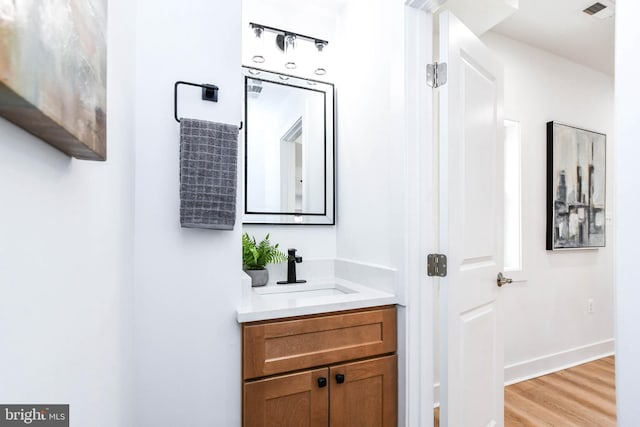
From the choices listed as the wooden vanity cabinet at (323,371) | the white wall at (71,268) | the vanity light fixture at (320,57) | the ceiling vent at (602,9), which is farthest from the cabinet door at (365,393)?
the ceiling vent at (602,9)

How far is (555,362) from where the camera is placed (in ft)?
8.86

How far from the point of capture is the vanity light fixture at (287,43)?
1922 millimetres

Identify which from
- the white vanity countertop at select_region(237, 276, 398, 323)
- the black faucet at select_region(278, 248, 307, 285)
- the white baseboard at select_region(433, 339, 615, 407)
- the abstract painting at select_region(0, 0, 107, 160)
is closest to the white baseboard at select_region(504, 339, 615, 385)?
the white baseboard at select_region(433, 339, 615, 407)

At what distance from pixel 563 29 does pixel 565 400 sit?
2.65 metres

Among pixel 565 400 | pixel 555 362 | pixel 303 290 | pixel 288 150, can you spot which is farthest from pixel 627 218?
pixel 555 362

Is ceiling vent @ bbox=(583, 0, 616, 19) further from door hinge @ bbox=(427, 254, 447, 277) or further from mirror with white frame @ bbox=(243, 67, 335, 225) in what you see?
door hinge @ bbox=(427, 254, 447, 277)

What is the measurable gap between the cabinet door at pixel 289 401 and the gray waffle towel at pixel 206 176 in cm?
63

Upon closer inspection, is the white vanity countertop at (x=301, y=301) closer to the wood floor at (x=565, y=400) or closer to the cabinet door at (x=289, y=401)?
the cabinet door at (x=289, y=401)

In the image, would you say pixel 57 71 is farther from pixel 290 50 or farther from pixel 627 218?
pixel 290 50

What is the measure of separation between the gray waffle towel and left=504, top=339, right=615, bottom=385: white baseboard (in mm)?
2422

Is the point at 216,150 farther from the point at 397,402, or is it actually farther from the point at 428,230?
the point at 397,402

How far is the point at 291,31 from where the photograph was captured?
2.07 m

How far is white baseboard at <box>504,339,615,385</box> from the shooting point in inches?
98.1

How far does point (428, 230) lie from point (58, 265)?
129cm
